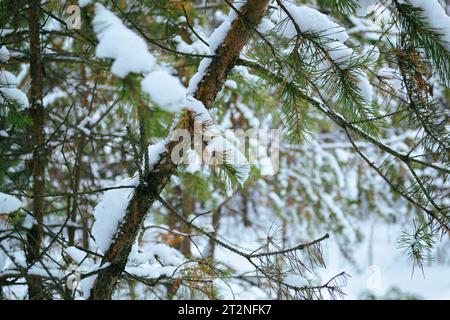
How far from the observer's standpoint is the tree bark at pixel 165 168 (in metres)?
1.93

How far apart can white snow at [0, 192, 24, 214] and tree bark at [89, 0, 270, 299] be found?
43cm

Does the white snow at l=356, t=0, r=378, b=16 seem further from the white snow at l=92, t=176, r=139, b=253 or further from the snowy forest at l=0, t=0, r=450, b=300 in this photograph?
the white snow at l=92, t=176, r=139, b=253

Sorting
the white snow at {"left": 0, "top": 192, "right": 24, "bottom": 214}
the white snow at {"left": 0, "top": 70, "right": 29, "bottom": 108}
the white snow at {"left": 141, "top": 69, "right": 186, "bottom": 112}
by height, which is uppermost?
the white snow at {"left": 0, "top": 70, "right": 29, "bottom": 108}

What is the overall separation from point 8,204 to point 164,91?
1319 mm

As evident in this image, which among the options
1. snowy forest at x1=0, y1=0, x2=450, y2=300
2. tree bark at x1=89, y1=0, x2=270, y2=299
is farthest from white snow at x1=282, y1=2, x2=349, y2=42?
tree bark at x1=89, y1=0, x2=270, y2=299

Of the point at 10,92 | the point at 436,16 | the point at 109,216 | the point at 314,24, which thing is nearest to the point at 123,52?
the point at 314,24

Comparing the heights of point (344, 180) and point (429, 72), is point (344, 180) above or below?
above

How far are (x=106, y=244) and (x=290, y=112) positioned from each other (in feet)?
3.28

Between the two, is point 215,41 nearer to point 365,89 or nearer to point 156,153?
point 156,153

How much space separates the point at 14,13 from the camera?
2129mm

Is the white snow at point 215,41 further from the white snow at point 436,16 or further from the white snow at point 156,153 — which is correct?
the white snow at point 436,16

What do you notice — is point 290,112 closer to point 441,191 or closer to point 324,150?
point 441,191

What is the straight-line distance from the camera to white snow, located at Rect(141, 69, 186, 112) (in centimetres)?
104
